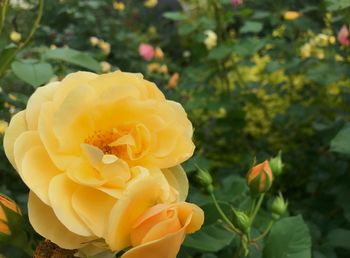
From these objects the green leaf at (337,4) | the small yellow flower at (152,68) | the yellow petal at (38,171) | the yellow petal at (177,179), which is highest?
the yellow petal at (38,171)

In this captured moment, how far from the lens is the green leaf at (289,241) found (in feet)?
2.56

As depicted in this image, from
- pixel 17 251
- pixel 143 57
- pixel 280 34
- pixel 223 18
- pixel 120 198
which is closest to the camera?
pixel 120 198

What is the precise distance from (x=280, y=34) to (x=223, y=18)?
0.41 metres

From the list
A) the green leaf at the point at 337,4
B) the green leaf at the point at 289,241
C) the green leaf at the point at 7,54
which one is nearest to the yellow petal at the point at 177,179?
the green leaf at the point at 289,241

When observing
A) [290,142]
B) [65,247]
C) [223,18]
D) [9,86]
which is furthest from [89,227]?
[290,142]

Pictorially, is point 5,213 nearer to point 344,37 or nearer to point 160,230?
point 160,230

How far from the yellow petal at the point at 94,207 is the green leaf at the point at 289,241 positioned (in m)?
0.31

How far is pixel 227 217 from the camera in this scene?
2.71ft

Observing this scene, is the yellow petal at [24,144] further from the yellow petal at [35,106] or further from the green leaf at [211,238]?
the green leaf at [211,238]

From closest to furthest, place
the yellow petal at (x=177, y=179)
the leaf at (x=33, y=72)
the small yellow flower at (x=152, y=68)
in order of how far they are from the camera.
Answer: the yellow petal at (x=177, y=179) < the leaf at (x=33, y=72) < the small yellow flower at (x=152, y=68)

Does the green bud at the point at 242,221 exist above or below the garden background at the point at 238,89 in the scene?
above

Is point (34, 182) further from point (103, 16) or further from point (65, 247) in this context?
point (103, 16)

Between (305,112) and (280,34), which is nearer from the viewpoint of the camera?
(305,112)

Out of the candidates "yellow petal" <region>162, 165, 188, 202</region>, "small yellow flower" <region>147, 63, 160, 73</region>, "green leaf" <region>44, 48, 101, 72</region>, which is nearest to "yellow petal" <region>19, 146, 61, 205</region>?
"yellow petal" <region>162, 165, 188, 202</region>
